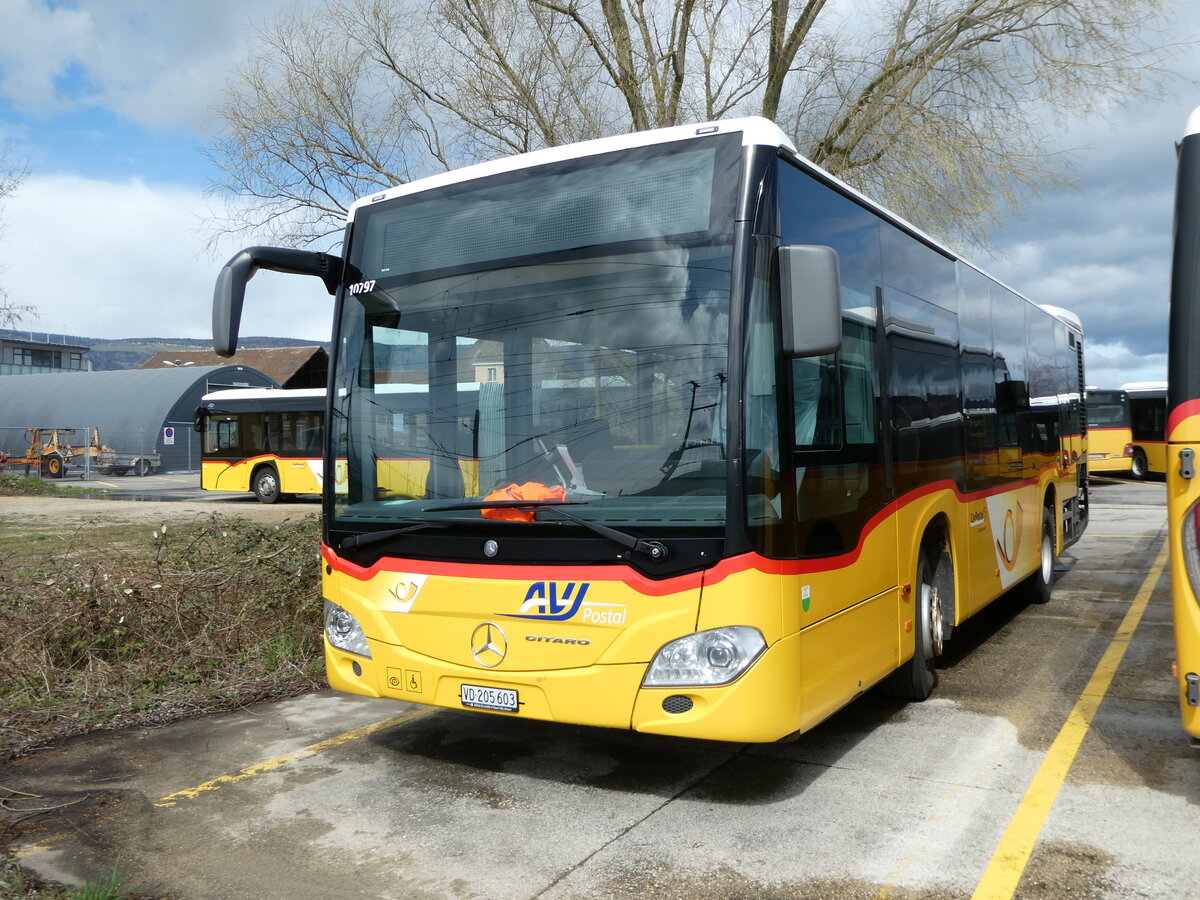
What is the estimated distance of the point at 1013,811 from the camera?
4.57 m

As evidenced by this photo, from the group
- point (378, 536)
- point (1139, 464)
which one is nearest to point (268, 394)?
point (378, 536)

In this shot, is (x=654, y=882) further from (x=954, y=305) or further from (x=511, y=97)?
(x=511, y=97)

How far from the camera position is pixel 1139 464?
111 ft

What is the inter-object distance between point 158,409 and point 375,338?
4619 centimetres

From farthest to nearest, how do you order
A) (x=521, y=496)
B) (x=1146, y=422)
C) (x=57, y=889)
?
(x=1146, y=422), (x=521, y=496), (x=57, y=889)

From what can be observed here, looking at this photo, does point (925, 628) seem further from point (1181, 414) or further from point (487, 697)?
point (487, 697)

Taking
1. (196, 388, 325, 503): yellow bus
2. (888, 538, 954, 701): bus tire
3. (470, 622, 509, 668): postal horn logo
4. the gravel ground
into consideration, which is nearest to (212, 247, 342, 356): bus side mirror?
(470, 622, 509, 668): postal horn logo

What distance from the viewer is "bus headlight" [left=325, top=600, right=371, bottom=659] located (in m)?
5.19

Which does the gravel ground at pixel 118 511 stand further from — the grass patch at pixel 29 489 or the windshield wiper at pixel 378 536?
the windshield wiper at pixel 378 536

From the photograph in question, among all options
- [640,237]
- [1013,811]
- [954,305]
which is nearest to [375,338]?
[640,237]

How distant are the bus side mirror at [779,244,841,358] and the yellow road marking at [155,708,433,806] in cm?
341

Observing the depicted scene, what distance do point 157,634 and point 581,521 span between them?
173 inches

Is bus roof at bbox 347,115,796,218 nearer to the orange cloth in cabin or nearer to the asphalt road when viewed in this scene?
the orange cloth in cabin

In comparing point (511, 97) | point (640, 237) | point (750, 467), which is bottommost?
point (750, 467)
